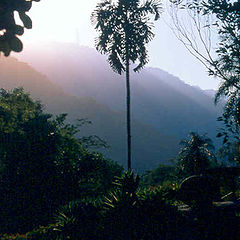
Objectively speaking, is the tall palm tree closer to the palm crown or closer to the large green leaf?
the palm crown

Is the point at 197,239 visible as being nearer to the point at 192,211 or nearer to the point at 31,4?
the point at 192,211

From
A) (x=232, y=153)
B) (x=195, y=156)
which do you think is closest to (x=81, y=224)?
(x=195, y=156)

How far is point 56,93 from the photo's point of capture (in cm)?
18962

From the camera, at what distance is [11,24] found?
3.54 meters

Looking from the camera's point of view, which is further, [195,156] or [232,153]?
[232,153]

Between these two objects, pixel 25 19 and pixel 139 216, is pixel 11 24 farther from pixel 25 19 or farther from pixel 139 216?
pixel 139 216

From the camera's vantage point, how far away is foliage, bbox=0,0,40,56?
137 inches

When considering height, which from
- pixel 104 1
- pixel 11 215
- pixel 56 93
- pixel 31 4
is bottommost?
pixel 11 215

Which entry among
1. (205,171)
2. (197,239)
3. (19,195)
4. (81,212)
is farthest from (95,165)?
(197,239)

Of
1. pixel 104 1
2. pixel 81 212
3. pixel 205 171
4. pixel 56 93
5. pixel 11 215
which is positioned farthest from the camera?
pixel 56 93

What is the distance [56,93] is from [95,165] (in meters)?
176

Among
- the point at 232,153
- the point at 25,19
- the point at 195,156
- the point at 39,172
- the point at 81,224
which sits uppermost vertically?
the point at 232,153

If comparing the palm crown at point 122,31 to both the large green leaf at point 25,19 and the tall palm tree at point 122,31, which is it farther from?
the large green leaf at point 25,19

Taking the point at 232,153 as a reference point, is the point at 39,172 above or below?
below
